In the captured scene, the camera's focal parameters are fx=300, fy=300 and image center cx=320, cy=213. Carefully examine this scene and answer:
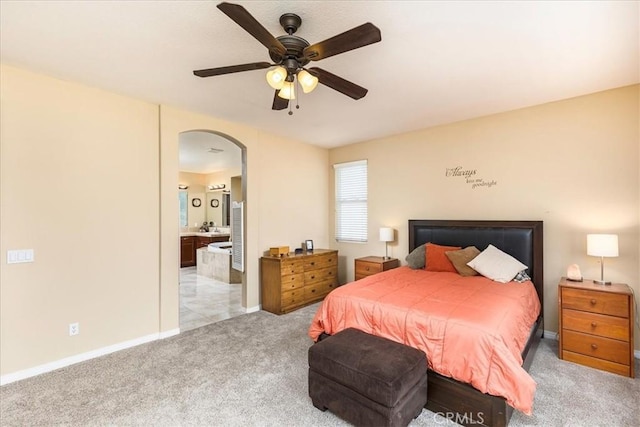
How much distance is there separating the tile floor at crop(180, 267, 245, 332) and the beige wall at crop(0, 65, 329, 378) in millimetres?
610

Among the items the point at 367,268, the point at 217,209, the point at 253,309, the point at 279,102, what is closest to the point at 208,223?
the point at 217,209

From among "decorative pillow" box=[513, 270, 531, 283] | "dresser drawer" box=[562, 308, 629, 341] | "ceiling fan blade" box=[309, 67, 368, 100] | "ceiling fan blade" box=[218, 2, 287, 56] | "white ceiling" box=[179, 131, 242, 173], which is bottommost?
"dresser drawer" box=[562, 308, 629, 341]

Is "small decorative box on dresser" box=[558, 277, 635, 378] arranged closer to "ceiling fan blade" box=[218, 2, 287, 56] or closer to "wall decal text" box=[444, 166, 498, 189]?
"wall decal text" box=[444, 166, 498, 189]

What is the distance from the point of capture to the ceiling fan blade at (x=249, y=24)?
140 centimetres

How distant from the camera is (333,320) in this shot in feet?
9.28

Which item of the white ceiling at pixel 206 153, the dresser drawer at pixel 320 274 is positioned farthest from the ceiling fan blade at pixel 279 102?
the dresser drawer at pixel 320 274

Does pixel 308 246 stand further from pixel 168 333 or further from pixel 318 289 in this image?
pixel 168 333

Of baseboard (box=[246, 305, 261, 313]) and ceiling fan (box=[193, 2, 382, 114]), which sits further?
baseboard (box=[246, 305, 261, 313])

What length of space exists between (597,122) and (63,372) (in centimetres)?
587

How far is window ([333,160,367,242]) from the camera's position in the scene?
5.37 meters

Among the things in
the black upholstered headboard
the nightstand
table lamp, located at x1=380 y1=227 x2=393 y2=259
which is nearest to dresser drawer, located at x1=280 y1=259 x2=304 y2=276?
the nightstand

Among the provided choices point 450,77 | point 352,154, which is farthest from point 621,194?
point 352,154

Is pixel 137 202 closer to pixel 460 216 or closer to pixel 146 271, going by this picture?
pixel 146 271

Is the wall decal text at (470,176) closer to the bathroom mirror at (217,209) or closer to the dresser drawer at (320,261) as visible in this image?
the dresser drawer at (320,261)
